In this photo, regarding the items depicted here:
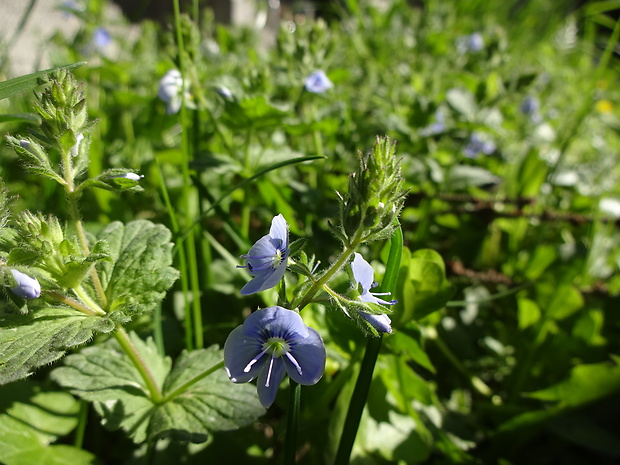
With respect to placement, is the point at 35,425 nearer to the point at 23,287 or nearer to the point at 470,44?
the point at 23,287

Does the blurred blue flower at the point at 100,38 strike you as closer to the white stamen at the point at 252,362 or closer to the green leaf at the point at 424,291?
the green leaf at the point at 424,291

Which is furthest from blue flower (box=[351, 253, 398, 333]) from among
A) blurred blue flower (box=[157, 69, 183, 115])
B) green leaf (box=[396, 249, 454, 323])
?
blurred blue flower (box=[157, 69, 183, 115])

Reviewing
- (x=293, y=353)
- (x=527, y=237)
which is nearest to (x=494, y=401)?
(x=527, y=237)

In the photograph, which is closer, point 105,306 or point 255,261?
point 255,261

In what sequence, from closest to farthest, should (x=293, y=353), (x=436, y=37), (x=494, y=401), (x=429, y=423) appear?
(x=293, y=353), (x=429, y=423), (x=494, y=401), (x=436, y=37)

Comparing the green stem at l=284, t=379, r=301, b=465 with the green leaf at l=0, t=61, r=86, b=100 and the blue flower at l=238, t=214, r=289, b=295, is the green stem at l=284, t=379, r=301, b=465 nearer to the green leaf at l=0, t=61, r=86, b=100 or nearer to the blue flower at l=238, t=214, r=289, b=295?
the blue flower at l=238, t=214, r=289, b=295

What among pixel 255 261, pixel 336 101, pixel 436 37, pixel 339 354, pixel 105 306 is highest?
pixel 436 37

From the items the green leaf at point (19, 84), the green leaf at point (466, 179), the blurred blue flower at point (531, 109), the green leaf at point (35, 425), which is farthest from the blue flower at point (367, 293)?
Result: the blurred blue flower at point (531, 109)

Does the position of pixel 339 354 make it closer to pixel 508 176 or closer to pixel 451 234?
pixel 451 234
